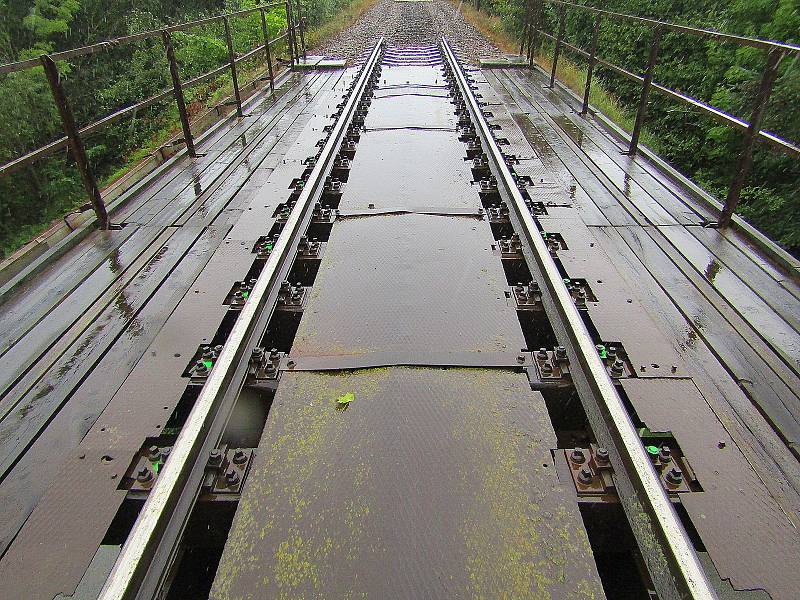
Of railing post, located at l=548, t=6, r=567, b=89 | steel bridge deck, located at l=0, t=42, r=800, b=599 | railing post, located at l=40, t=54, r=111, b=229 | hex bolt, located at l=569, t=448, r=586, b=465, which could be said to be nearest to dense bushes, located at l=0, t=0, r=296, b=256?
railing post, located at l=548, t=6, r=567, b=89

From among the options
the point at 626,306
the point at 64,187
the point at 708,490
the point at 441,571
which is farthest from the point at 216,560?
the point at 64,187

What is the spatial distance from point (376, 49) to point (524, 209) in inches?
374

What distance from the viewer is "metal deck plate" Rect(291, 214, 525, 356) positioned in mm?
2459

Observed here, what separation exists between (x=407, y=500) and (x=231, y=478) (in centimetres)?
61

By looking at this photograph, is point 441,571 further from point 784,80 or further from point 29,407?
point 784,80

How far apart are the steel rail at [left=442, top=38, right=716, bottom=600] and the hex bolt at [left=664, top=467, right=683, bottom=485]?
0.42 feet

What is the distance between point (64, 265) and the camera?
3.26 metres

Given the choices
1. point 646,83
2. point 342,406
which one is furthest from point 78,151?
point 646,83

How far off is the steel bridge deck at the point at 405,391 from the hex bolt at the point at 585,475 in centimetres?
10

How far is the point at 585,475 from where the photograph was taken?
1.81 meters

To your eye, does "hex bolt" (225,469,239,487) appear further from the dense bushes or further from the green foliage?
the dense bushes

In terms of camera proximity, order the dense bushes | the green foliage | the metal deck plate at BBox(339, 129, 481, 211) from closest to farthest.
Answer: the metal deck plate at BBox(339, 129, 481, 211), the green foliage, the dense bushes

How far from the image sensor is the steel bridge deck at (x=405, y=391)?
158 centimetres

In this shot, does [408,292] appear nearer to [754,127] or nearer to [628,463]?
[628,463]
